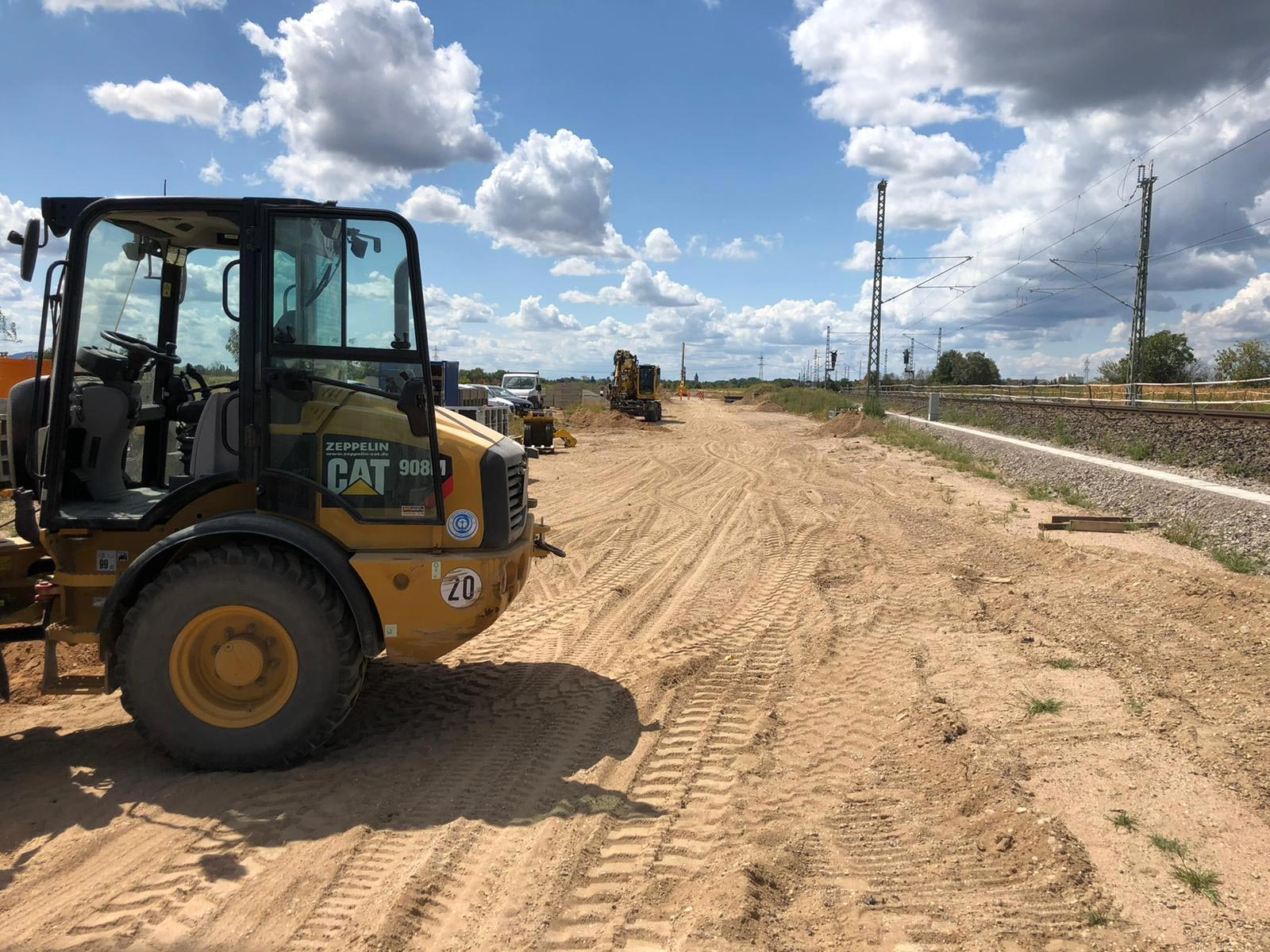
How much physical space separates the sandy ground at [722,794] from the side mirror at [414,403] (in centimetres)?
190

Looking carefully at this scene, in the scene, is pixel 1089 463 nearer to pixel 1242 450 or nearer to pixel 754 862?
pixel 1242 450

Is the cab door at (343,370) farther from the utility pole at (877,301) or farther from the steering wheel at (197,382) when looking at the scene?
the utility pole at (877,301)

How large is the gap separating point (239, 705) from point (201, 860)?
3.28 feet

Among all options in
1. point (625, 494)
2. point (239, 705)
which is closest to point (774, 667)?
point (239, 705)

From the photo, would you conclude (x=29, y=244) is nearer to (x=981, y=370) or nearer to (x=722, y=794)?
(x=722, y=794)

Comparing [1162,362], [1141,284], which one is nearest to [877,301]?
[1141,284]

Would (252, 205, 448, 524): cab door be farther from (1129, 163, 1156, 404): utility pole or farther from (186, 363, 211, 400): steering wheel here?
(1129, 163, 1156, 404): utility pole

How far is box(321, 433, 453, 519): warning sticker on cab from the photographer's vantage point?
454 cm

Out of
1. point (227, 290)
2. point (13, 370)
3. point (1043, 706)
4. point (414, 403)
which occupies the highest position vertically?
point (227, 290)

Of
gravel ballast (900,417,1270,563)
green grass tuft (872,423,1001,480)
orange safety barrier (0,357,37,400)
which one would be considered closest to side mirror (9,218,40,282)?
orange safety barrier (0,357,37,400)

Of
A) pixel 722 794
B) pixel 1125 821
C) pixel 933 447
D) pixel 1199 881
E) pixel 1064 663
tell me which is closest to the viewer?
pixel 1199 881

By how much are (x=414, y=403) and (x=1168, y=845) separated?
424cm

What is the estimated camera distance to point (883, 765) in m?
4.66

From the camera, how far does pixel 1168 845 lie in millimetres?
3754
